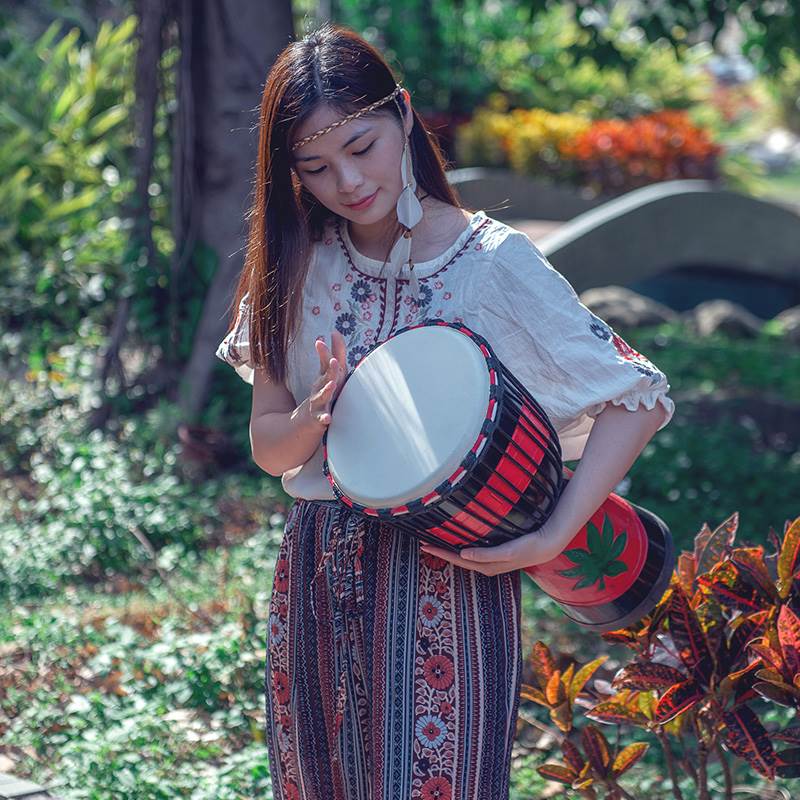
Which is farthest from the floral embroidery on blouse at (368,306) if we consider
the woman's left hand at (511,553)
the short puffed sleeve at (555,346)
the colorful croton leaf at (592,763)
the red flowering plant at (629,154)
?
the red flowering plant at (629,154)

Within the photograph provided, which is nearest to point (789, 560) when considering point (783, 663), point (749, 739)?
point (783, 663)

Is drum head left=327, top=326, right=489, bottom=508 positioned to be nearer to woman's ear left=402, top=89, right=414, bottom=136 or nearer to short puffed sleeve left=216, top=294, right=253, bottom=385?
short puffed sleeve left=216, top=294, right=253, bottom=385

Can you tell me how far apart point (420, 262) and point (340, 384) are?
24cm

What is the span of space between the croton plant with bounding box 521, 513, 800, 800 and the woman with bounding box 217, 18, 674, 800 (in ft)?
1.27

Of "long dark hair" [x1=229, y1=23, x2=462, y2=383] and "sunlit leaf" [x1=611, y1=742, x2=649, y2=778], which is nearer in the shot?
"long dark hair" [x1=229, y1=23, x2=462, y2=383]

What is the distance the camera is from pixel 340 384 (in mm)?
2117

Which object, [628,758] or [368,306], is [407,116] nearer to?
[368,306]

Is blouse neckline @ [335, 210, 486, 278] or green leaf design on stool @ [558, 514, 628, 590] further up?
blouse neckline @ [335, 210, 486, 278]

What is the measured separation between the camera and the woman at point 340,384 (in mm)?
2045

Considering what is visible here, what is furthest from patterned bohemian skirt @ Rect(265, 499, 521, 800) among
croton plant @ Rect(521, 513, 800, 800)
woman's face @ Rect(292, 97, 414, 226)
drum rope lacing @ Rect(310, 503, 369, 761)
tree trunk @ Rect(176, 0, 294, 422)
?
tree trunk @ Rect(176, 0, 294, 422)

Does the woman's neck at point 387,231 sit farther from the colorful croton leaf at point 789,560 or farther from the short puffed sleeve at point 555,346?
the colorful croton leaf at point 789,560

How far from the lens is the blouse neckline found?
2.15 metres

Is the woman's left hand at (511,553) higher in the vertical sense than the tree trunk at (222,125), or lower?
higher

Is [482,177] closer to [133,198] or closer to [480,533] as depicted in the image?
[133,198]
